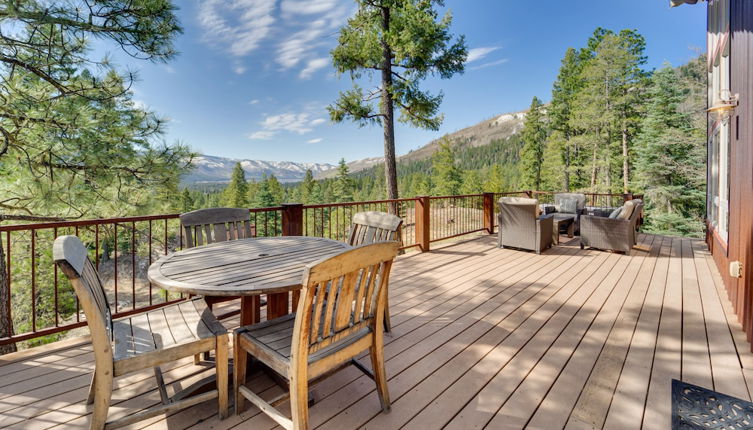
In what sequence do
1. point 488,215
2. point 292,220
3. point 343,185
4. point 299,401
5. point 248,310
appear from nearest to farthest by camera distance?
point 299,401 → point 248,310 → point 292,220 → point 488,215 → point 343,185

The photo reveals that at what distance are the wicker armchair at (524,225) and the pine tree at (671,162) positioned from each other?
38.8 feet

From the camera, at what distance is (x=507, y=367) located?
6.75ft

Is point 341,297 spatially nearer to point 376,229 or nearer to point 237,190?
point 376,229

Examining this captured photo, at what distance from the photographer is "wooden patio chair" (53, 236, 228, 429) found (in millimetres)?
1224

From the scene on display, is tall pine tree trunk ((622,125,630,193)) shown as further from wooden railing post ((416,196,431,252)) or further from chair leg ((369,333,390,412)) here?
chair leg ((369,333,390,412))

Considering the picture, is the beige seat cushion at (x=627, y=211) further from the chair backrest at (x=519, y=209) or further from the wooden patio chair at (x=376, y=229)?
the wooden patio chair at (x=376, y=229)

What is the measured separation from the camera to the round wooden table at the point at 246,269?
58.0 inches

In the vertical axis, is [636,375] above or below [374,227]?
below

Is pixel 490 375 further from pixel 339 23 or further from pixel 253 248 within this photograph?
pixel 339 23

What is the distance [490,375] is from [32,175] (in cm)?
605

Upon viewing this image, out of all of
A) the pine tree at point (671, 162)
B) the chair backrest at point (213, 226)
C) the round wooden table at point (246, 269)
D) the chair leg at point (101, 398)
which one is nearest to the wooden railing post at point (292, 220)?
the chair backrest at point (213, 226)

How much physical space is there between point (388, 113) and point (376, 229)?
14.9 feet

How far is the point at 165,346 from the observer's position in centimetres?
143

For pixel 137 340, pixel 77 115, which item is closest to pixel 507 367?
pixel 137 340
